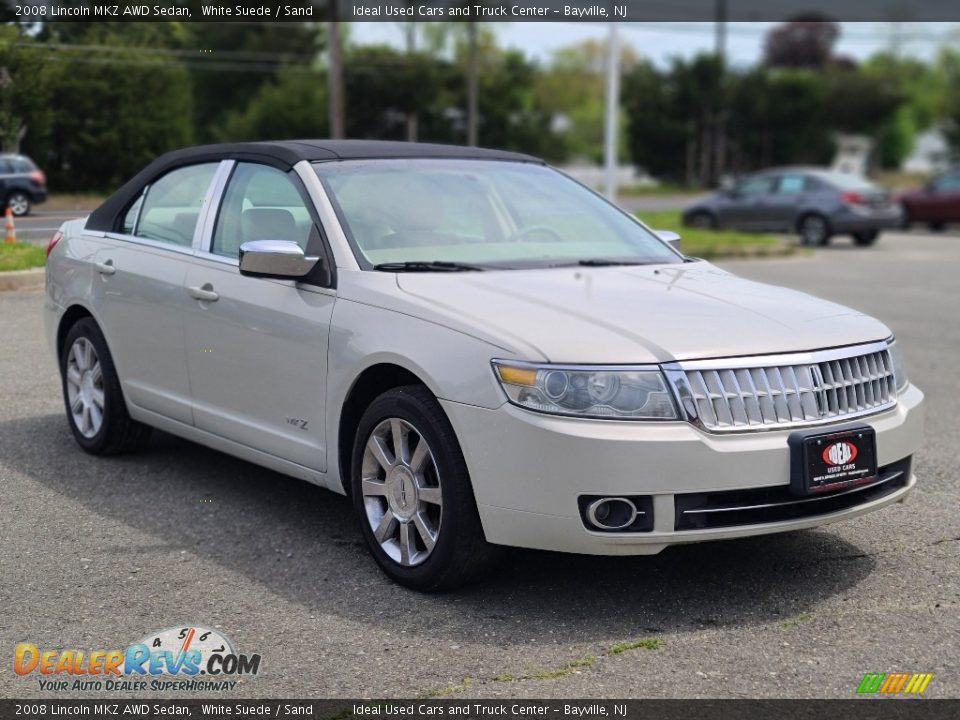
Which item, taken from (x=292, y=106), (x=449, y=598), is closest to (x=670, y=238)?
(x=449, y=598)

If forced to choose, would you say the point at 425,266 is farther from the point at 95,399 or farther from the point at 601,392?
the point at 95,399

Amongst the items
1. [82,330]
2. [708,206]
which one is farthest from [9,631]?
[708,206]

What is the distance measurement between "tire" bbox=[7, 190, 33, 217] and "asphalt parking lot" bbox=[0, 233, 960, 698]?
17.1 feet

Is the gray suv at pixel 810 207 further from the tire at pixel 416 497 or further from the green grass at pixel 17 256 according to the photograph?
the tire at pixel 416 497

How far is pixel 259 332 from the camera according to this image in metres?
5.45

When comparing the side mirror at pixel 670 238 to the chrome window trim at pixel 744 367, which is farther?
the side mirror at pixel 670 238

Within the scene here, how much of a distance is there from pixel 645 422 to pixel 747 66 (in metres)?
55.8

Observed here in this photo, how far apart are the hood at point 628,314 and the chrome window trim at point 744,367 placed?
0.03 m

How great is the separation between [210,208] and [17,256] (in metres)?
5.44

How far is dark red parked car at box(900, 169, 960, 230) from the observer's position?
3044 cm

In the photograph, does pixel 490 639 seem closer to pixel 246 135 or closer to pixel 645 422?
pixel 645 422

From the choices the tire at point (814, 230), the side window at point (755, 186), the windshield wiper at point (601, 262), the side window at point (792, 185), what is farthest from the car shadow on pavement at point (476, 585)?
the side window at point (755, 186)

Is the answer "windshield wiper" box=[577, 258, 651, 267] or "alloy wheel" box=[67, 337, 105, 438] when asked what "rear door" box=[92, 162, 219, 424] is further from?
"windshield wiper" box=[577, 258, 651, 267]

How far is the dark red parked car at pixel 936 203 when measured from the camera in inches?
1198
